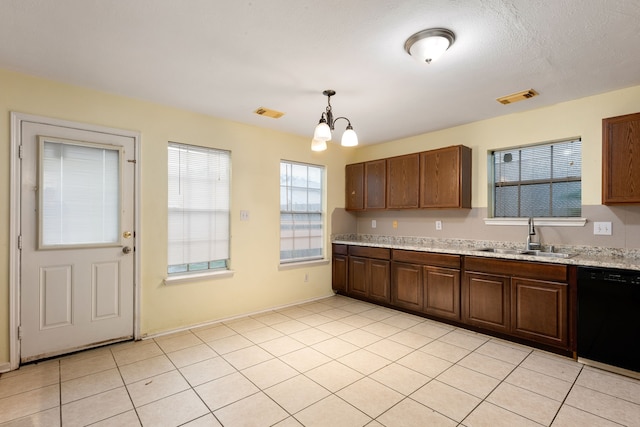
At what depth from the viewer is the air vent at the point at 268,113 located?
3.62m

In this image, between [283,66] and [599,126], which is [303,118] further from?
[599,126]

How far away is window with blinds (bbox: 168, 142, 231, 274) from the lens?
11.8 ft

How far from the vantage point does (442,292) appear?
3746 millimetres

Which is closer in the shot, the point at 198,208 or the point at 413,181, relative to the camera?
the point at 198,208

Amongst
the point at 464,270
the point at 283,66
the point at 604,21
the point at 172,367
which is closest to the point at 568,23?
the point at 604,21

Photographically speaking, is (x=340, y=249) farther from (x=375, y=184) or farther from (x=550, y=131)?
(x=550, y=131)

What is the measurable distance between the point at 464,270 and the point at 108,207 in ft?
12.6

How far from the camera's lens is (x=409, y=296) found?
409cm

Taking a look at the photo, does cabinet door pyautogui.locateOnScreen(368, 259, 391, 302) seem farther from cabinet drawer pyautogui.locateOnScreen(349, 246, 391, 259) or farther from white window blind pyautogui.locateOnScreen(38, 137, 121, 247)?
white window blind pyautogui.locateOnScreen(38, 137, 121, 247)

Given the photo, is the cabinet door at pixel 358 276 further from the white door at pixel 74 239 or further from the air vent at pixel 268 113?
the white door at pixel 74 239

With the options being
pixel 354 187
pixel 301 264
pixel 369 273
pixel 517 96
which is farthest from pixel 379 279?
pixel 517 96

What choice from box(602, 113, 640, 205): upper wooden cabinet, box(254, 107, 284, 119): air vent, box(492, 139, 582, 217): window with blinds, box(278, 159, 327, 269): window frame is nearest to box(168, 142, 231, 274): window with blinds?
box(254, 107, 284, 119): air vent

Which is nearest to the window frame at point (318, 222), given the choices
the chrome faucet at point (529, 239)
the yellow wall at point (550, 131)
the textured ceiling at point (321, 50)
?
the textured ceiling at point (321, 50)

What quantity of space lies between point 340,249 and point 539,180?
9.11 ft
